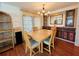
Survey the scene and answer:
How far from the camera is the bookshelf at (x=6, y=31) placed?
3098 mm

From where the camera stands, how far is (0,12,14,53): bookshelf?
3.10m

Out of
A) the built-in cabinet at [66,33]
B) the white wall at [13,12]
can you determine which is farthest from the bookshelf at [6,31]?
the built-in cabinet at [66,33]

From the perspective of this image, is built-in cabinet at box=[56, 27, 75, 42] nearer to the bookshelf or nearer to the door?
the door

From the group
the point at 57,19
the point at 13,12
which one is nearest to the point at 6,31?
the point at 13,12

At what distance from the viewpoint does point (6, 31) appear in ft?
10.1

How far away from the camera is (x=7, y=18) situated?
10.6ft

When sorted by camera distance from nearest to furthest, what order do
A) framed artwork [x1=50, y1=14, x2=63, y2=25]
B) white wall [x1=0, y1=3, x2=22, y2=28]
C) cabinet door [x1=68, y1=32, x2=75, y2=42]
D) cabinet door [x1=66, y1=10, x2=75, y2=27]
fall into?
white wall [x1=0, y1=3, x2=22, y2=28], cabinet door [x1=68, y1=32, x2=75, y2=42], cabinet door [x1=66, y1=10, x2=75, y2=27], framed artwork [x1=50, y1=14, x2=63, y2=25]

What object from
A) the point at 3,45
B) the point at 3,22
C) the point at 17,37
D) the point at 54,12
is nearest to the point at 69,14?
the point at 54,12

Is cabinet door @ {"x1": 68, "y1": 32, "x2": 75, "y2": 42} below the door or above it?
below

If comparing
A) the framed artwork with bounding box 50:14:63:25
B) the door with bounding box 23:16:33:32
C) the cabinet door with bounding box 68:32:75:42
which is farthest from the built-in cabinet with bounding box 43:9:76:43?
the door with bounding box 23:16:33:32

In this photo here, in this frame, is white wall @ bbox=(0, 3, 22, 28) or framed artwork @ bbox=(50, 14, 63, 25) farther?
framed artwork @ bbox=(50, 14, 63, 25)

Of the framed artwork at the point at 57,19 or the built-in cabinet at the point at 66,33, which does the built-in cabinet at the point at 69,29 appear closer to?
the built-in cabinet at the point at 66,33

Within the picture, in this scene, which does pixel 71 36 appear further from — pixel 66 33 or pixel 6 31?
pixel 6 31

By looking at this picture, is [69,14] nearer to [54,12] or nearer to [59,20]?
[59,20]
